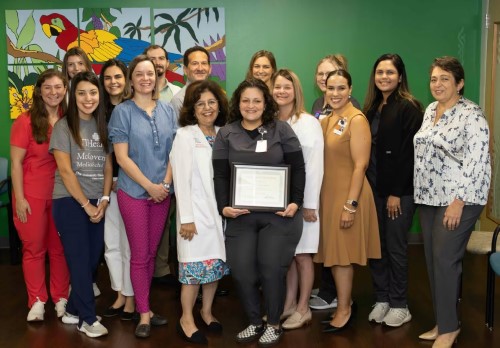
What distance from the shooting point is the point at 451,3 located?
20.6ft

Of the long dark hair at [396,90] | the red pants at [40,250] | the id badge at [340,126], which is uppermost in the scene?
the long dark hair at [396,90]

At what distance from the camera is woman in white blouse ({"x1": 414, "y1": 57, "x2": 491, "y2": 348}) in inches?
139

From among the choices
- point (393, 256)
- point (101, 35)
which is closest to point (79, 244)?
point (393, 256)

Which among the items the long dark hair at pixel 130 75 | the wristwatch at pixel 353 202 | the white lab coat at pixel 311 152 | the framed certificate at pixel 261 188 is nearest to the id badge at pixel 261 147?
the framed certificate at pixel 261 188

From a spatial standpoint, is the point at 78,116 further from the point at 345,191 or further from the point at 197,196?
the point at 345,191

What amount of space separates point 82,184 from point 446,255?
2.29 m

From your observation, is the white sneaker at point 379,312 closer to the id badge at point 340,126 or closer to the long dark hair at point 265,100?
the id badge at point 340,126

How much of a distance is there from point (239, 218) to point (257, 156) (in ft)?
1.32

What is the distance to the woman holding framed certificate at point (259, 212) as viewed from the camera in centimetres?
379

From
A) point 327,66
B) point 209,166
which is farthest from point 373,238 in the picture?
point 327,66

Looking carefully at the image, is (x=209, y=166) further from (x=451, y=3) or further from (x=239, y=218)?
(x=451, y=3)

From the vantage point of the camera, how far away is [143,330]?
13.2ft

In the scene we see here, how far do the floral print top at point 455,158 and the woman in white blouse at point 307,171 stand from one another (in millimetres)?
640

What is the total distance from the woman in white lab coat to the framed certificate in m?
0.19
